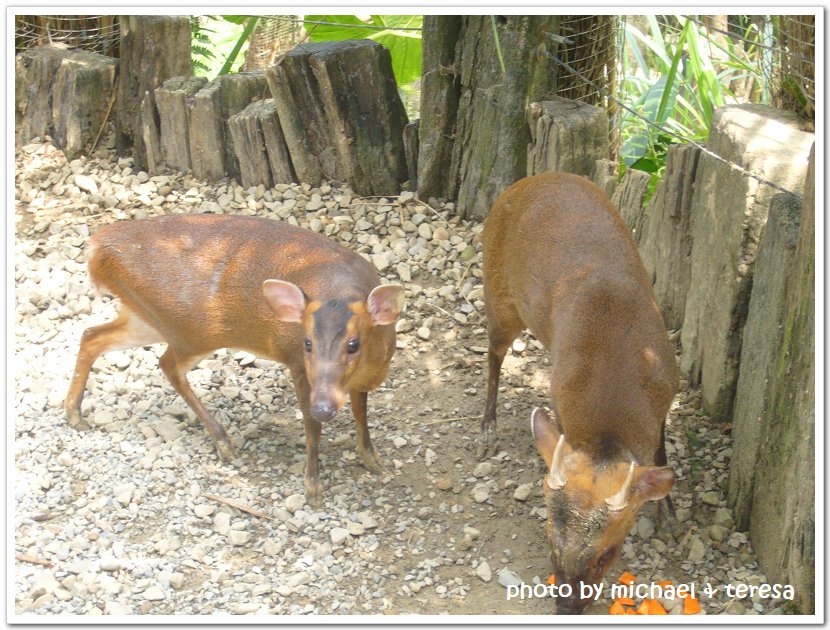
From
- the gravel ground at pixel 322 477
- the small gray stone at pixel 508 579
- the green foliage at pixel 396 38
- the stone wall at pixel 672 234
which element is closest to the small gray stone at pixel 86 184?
the gravel ground at pixel 322 477

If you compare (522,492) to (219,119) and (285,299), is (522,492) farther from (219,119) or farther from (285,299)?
(219,119)

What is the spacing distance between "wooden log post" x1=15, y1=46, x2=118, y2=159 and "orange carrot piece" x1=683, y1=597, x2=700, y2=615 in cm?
591

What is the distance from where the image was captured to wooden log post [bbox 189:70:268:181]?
Result: 7949 mm

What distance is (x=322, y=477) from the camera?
235 inches

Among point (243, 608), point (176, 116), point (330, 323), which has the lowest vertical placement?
point (243, 608)

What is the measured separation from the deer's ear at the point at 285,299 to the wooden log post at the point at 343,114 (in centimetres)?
233

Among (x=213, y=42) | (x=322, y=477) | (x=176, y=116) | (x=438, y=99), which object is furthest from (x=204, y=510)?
(x=213, y=42)

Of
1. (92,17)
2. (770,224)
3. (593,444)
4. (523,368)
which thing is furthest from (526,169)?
(92,17)

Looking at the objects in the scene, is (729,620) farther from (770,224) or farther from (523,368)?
(523,368)

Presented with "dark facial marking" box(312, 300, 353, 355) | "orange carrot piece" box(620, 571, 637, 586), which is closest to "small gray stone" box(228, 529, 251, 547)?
"dark facial marking" box(312, 300, 353, 355)

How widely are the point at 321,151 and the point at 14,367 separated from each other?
8.61 ft

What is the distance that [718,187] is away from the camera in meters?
5.74

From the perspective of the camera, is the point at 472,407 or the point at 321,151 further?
the point at 321,151

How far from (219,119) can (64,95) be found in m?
1.41
